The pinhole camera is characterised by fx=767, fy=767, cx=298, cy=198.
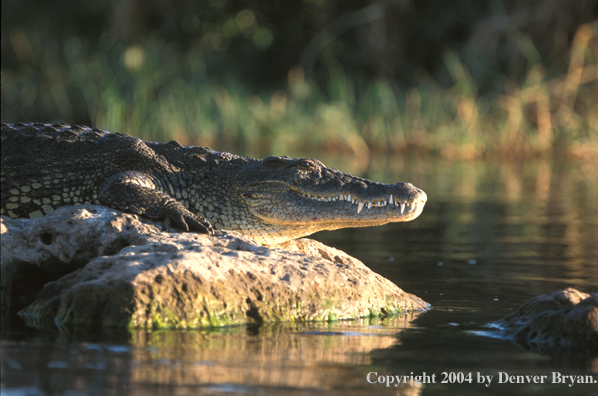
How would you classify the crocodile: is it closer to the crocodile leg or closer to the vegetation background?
the crocodile leg

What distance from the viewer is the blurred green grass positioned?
56.5 feet

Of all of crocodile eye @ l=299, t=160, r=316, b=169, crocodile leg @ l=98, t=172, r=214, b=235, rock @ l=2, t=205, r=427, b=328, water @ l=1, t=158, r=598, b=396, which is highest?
crocodile eye @ l=299, t=160, r=316, b=169

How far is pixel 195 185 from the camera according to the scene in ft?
18.0

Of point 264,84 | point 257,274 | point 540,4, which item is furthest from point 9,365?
point 264,84

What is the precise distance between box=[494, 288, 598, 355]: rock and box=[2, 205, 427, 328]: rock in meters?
0.76

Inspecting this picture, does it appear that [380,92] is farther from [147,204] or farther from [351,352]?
[351,352]

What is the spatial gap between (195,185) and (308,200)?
0.85 m

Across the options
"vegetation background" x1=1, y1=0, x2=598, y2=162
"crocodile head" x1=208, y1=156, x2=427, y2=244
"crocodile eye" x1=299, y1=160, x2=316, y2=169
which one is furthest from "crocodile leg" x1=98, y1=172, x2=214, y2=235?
"vegetation background" x1=1, y1=0, x2=598, y2=162

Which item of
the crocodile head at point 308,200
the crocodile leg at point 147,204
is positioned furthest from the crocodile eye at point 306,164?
the crocodile leg at point 147,204

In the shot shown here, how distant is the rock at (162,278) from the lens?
3.52 m

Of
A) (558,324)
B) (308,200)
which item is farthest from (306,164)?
(558,324)

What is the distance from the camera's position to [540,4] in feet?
71.1

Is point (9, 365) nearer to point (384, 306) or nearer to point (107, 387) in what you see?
point (107, 387)

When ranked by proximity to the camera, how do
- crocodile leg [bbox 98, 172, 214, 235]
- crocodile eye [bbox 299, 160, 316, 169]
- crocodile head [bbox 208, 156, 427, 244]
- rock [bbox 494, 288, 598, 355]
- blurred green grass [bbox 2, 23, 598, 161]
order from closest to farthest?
1. rock [bbox 494, 288, 598, 355]
2. crocodile leg [bbox 98, 172, 214, 235]
3. crocodile head [bbox 208, 156, 427, 244]
4. crocodile eye [bbox 299, 160, 316, 169]
5. blurred green grass [bbox 2, 23, 598, 161]
